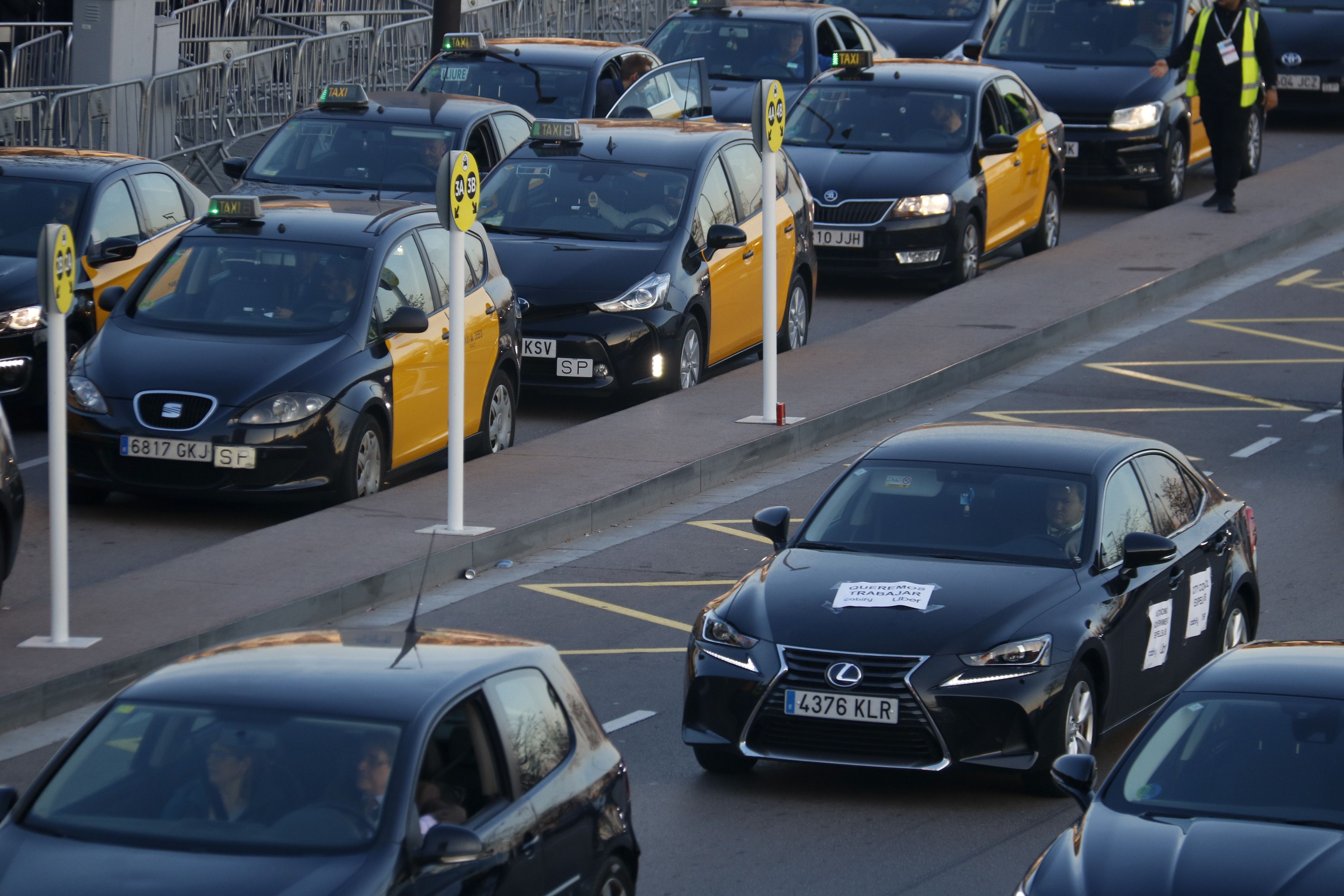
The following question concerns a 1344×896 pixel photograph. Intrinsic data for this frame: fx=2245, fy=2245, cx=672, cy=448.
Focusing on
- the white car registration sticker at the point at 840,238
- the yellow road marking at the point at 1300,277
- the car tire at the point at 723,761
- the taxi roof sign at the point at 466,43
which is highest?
the taxi roof sign at the point at 466,43

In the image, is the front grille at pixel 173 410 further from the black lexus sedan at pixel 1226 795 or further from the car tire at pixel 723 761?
the black lexus sedan at pixel 1226 795

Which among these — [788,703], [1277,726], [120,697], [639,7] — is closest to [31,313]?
[788,703]

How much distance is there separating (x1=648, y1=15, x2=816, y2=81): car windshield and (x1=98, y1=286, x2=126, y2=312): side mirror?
12402 mm

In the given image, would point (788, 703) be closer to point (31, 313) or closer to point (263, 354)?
point (263, 354)

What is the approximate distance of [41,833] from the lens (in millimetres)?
5660

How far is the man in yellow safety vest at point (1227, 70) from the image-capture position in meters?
23.5

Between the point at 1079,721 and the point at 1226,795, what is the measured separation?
231 centimetres

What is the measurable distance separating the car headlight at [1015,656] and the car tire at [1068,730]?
137mm

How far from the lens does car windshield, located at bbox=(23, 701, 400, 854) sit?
220 inches

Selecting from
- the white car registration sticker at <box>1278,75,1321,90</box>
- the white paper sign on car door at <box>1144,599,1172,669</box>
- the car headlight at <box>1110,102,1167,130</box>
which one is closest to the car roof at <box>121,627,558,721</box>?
the white paper sign on car door at <box>1144,599,1172,669</box>

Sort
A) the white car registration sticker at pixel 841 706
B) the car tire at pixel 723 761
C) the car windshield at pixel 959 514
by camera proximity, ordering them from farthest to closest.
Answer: the car windshield at pixel 959 514, the car tire at pixel 723 761, the white car registration sticker at pixel 841 706

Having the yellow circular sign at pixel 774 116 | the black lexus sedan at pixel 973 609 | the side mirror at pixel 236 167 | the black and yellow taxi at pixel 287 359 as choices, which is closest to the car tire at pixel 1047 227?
the yellow circular sign at pixel 774 116

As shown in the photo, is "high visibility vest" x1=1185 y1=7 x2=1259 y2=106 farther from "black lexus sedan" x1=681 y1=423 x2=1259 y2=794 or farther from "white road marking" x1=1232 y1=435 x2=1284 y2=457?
"black lexus sedan" x1=681 y1=423 x2=1259 y2=794

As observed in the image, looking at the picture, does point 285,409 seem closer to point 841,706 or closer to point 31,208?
point 31,208
